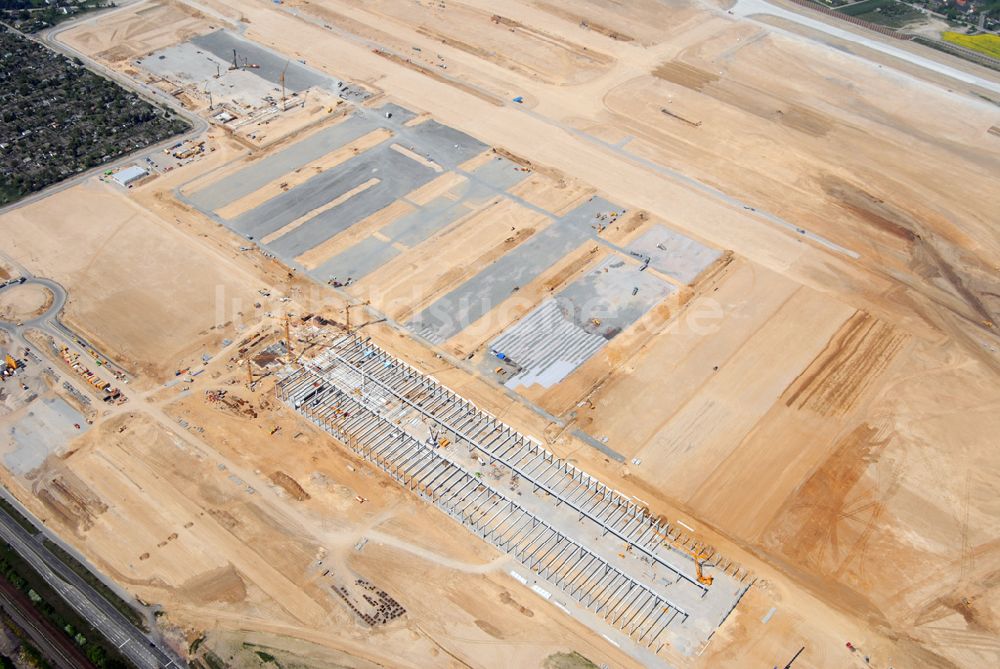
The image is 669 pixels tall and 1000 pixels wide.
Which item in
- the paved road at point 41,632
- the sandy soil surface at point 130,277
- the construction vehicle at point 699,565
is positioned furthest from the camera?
the sandy soil surface at point 130,277

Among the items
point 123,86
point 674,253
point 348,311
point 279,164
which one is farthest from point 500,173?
point 123,86

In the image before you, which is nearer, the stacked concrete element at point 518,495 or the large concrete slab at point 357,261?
the stacked concrete element at point 518,495

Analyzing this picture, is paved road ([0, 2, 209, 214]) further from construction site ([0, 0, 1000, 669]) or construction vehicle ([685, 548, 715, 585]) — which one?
construction vehicle ([685, 548, 715, 585])

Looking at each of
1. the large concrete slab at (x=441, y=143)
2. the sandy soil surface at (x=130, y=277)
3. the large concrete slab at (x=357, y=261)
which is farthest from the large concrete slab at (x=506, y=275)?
the sandy soil surface at (x=130, y=277)

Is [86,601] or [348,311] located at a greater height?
[348,311]

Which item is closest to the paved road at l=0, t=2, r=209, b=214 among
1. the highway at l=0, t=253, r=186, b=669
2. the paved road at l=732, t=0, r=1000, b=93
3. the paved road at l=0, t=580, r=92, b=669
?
the highway at l=0, t=253, r=186, b=669

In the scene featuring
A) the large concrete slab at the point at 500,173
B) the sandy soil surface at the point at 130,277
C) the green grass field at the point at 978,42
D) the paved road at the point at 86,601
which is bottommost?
the paved road at the point at 86,601

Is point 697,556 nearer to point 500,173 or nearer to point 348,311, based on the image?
point 348,311

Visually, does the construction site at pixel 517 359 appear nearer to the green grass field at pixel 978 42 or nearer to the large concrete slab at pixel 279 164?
the large concrete slab at pixel 279 164
